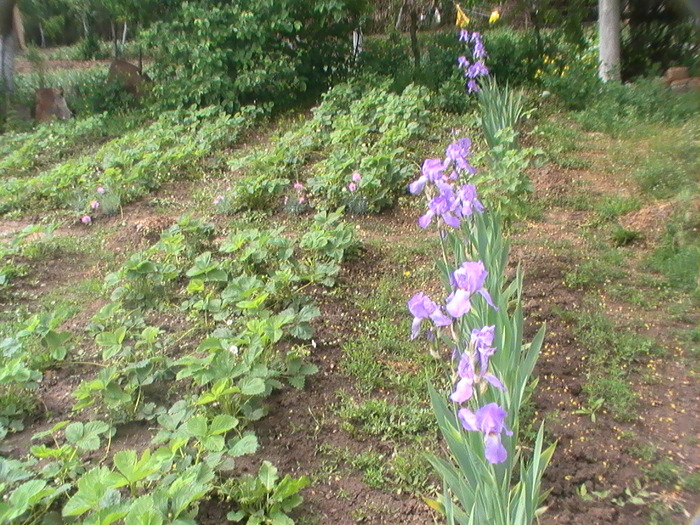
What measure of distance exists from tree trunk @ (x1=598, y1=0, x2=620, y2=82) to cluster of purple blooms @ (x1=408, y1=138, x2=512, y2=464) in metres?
4.88

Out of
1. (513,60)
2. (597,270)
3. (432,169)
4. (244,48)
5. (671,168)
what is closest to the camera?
(432,169)

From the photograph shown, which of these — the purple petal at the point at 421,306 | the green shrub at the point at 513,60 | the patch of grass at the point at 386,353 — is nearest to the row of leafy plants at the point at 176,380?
the patch of grass at the point at 386,353

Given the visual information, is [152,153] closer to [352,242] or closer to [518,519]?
[352,242]

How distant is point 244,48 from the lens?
6859 millimetres

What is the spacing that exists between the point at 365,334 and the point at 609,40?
16.6ft

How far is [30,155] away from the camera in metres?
6.27

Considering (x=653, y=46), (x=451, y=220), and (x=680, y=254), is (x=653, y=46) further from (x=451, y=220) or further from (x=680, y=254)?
(x=451, y=220)

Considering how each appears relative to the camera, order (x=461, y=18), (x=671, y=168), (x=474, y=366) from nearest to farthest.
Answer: (x=474, y=366) → (x=671, y=168) → (x=461, y=18)

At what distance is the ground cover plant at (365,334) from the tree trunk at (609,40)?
107cm

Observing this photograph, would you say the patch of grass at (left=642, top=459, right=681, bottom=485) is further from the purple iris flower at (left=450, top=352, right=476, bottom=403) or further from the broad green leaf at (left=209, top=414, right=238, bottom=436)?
the broad green leaf at (left=209, top=414, right=238, bottom=436)

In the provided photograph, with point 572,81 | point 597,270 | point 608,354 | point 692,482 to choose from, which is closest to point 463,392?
point 692,482

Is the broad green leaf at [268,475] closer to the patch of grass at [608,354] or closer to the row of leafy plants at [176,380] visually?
the row of leafy plants at [176,380]

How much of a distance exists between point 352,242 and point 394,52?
15.7 ft

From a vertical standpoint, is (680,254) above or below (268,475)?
above
